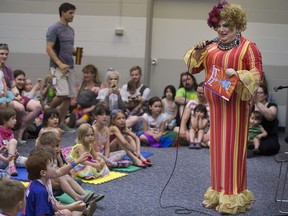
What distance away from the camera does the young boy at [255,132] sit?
7.71 m

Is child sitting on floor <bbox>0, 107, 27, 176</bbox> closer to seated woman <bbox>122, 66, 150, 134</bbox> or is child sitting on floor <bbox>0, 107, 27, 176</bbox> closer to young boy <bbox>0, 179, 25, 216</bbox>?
young boy <bbox>0, 179, 25, 216</bbox>

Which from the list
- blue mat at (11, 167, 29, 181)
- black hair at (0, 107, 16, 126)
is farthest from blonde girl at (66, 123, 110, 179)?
black hair at (0, 107, 16, 126)

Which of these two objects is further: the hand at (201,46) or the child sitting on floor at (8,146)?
the child sitting on floor at (8,146)

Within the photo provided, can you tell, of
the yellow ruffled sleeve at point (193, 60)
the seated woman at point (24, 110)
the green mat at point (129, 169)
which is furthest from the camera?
the seated woman at point (24, 110)

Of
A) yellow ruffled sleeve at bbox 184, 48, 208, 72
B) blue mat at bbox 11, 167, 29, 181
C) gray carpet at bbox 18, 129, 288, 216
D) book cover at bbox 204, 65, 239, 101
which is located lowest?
gray carpet at bbox 18, 129, 288, 216

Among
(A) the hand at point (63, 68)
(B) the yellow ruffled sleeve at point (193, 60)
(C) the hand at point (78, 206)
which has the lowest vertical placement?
(C) the hand at point (78, 206)

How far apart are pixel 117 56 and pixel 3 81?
10.6ft

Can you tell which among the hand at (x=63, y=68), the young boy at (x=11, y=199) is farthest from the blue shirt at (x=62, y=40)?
the young boy at (x=11, y=199)

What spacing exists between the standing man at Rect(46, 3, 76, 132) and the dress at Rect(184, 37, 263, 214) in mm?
3420

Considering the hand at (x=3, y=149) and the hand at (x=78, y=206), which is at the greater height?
the hand at (x=3, y=149)

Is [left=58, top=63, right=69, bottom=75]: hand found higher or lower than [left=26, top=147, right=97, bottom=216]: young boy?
higher

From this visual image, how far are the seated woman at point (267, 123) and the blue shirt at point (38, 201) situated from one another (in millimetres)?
4169

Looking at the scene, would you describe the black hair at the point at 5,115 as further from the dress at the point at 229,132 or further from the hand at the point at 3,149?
the dress at the point at 229,132

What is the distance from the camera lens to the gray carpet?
16.9 ft
